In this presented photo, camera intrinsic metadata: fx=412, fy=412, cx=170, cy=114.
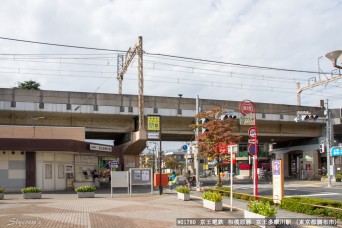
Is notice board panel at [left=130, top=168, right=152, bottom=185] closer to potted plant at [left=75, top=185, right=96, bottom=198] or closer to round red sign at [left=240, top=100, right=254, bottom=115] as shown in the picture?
potted plant at [left=75, top=185, right=96, bottom=198]

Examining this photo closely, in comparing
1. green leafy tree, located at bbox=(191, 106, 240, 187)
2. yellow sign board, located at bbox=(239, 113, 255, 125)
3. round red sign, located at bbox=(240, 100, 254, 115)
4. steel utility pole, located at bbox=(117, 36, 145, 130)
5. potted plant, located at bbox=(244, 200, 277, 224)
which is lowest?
potted plant, located at bbox=(244, 200, 277, 224)

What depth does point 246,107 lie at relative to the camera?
63.2 feet

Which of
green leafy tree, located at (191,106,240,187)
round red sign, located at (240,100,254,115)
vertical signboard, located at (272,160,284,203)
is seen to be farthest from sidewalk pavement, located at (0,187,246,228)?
green leafy tree, located at (191,106,240,187)

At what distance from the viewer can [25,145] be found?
2927 centimetres

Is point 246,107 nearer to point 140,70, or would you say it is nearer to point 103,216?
point 103,216

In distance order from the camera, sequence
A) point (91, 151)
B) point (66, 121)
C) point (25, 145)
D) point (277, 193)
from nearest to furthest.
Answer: point (277, 193) < point (25, 145) < point (91, 151) < point (66, 121)

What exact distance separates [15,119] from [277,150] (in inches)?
1592

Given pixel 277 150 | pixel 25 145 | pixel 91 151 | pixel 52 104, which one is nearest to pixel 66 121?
pixel 52 104

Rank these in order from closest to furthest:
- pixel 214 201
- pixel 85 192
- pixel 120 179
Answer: pixel 214 201, pixel 85 192, pixel 120 179

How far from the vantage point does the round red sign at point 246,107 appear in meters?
19.1

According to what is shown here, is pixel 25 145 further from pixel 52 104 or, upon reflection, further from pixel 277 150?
pixel 277 150

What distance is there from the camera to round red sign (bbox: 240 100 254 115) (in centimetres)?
1911

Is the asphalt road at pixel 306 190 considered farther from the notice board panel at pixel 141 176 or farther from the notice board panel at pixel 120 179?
the notice board panel at pixel 120 179
